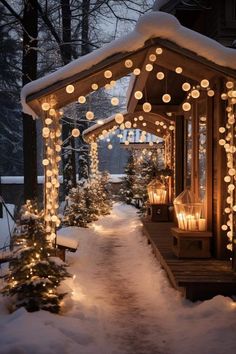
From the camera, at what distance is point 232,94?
6.82 m

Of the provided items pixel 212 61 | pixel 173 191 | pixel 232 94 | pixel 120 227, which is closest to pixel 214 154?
pixel 232 94

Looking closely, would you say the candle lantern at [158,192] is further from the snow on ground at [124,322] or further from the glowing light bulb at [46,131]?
the glowing light bulb at [46,131]

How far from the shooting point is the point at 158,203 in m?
13.5

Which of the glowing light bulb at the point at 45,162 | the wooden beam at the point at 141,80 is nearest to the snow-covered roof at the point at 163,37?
the wooden beam at the point at 141,80

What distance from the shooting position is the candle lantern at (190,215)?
25.8 feet

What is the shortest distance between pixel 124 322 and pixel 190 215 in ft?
9.02

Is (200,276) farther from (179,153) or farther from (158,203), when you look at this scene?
(158,203)

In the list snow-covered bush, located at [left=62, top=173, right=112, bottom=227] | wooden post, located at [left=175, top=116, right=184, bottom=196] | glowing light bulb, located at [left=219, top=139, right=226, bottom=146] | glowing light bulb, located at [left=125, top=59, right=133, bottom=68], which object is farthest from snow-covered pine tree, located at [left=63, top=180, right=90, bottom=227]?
glowing light bulb, located at [left=125, top=59, right=133, bottom=68]

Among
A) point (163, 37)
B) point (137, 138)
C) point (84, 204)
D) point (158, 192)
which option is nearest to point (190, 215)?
point (163, 37)

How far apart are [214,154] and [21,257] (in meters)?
4.06

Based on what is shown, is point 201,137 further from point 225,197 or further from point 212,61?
point 212,61

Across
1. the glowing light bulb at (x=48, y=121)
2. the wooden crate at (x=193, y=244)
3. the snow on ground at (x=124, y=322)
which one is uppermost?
the glowing light bulb at (x=48, y=121)

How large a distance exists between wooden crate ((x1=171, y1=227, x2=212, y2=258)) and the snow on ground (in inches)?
24.9

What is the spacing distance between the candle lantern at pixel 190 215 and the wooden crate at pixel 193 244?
10.1 inches
